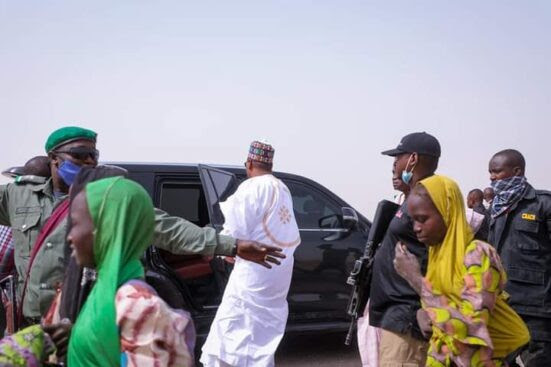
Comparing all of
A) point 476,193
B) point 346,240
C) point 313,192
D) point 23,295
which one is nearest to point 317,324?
point 346,240

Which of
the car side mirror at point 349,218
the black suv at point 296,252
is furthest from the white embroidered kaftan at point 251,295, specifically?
the car side mirror at point 349,218

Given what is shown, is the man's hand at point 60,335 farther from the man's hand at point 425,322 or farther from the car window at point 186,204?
the car window at point 186,204

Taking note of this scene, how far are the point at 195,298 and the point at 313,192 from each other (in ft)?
5.61

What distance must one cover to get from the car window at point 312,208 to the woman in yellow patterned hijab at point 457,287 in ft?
12.8

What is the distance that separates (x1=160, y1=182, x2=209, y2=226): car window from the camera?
736cm

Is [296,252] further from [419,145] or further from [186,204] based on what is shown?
[419,145]

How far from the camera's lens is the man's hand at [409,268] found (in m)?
3.06

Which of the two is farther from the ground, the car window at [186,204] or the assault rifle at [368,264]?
the assault rifle at [368,264]

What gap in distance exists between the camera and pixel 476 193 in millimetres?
10328

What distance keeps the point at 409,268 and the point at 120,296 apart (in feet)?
5.06

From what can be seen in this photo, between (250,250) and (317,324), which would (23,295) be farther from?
(317,324)

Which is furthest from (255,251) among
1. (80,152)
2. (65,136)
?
(65,136)

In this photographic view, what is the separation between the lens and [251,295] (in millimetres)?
5051


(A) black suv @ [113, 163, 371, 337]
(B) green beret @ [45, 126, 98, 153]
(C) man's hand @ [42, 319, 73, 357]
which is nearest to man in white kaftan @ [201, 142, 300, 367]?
(A) black suv @ [113, 163, 371, 337]
